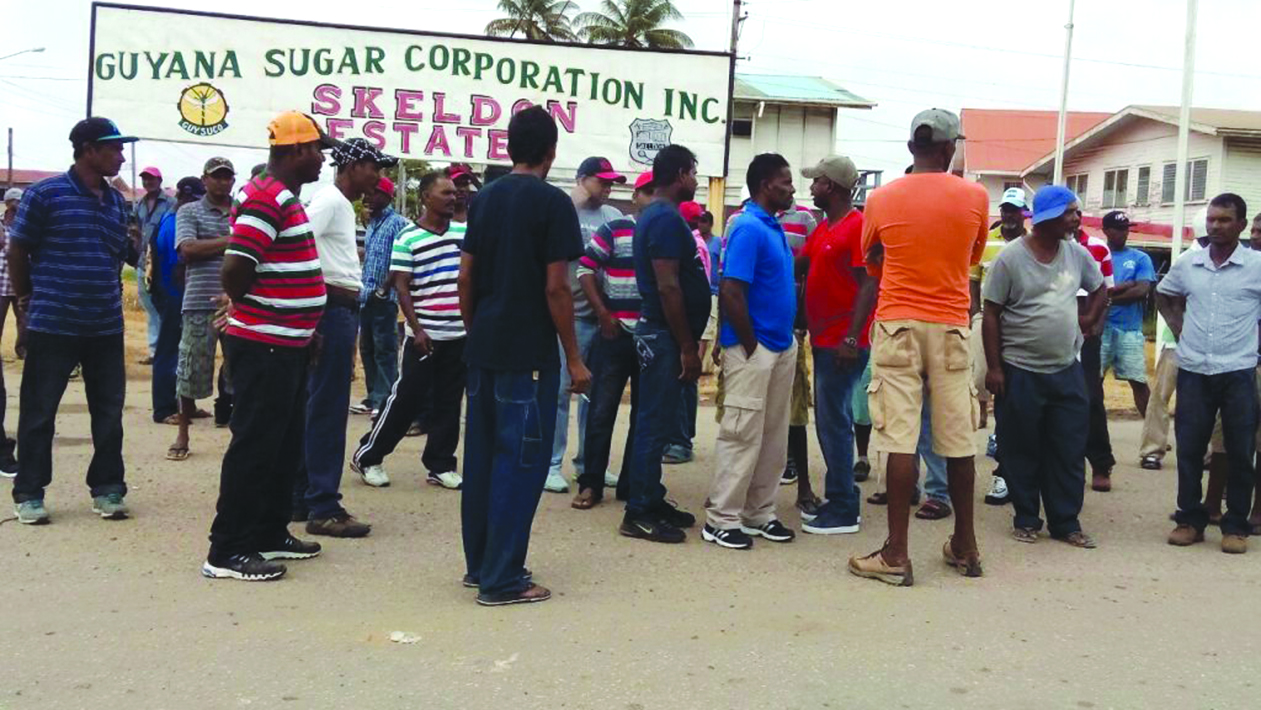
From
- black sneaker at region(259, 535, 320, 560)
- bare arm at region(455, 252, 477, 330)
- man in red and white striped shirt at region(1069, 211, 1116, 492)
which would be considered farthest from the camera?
man in red and white striped shirt at region(1069, 211, 1116, 492)

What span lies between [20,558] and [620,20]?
41215 millimetres

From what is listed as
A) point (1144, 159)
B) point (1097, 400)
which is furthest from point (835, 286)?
point (1144, 159)

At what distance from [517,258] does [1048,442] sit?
3291mm

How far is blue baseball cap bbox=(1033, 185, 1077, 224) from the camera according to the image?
578 cm

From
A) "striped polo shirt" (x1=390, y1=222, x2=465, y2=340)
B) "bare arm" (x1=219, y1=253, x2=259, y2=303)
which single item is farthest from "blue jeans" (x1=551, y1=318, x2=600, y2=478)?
"bare arm" (x1=219, y1=253, x2=259, y2=303)

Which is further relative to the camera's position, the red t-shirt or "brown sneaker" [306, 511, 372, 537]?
the red t-shirt

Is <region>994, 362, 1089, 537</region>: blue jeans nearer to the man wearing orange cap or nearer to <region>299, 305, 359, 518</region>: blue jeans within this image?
<region>299, 305, 359, 518</region>: blue jeans

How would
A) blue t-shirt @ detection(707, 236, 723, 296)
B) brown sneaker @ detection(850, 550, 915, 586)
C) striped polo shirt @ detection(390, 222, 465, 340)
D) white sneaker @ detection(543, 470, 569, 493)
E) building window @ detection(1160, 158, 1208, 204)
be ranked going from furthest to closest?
building window @ detection(1160, 158, 1208, 204)
blue t-shirt @ detection(707, 236, 723, 296)
white sneaker @ detection(543, 470, 569, 493)
striped polo shirt @ detection(390, 222, 465, 340)
brown sneaker @ detection(850, 550, 915, 586)

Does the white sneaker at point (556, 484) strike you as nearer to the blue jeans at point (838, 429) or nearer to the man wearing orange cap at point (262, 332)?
the blue jeans at point (838, 429)

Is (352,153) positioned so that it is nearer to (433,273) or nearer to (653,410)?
(433,273)

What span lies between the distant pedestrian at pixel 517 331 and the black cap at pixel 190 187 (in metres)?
5.03

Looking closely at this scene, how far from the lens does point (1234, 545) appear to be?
5.83 m

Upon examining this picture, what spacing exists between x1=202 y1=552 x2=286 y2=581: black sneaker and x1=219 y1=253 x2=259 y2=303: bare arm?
1.15 m

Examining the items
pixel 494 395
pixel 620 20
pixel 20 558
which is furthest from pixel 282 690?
pixel 620 20
